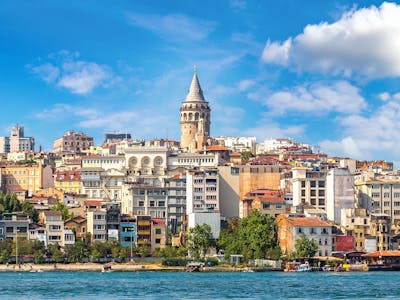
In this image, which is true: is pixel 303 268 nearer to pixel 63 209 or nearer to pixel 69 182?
pixel 63 209

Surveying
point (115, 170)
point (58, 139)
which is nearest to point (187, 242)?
point (115, 170)

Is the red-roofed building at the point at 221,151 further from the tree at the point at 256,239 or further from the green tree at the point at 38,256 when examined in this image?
the green tree at the point at 38,256

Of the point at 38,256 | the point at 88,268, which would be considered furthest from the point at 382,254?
the point at 38,256

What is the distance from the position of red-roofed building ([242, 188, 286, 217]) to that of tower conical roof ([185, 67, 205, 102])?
146 ft

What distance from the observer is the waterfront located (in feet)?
195

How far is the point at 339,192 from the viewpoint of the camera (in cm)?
9550

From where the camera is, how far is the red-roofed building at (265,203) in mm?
93688

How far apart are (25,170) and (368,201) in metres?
40.4

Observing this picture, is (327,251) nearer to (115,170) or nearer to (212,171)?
(212,171)

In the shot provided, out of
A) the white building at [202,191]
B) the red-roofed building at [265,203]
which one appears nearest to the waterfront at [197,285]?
the red-roofed building at [265,203]

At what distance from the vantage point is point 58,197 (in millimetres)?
109000

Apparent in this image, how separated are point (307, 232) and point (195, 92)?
58961mm

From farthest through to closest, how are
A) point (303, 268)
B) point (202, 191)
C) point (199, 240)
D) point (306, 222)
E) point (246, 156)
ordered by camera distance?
point (246, 156)
point (202, 191)
point (199, 240)
point (306, 222)
point (303, 268)

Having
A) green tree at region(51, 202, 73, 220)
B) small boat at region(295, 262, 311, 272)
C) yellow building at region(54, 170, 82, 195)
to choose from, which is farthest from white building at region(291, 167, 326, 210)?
yellow building at region(54, 170, 82, 195)
